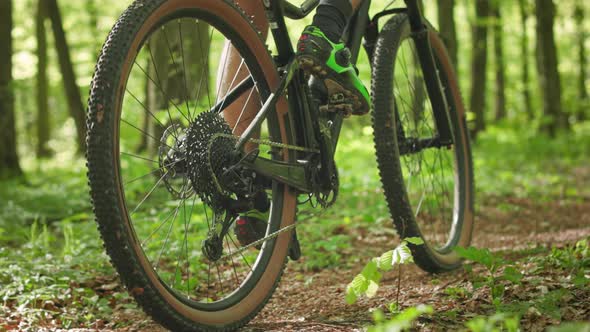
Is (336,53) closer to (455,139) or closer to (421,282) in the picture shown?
(421,282)

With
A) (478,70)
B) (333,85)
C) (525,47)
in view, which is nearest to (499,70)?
(525,47)

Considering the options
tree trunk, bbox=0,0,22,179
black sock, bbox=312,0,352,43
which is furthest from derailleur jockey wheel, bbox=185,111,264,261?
tree trunk, bbox=0,0,22,179

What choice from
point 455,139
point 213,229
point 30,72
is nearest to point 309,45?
point 213,229

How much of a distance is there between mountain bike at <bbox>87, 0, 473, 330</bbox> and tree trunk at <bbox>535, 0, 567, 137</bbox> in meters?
10.5

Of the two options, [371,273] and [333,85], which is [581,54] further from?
[371,273]

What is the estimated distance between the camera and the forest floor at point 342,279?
7.30 feet

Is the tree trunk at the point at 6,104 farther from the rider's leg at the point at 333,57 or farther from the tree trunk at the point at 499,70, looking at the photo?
the tree trunk at the point at 499,70

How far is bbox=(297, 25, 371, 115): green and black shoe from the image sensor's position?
2498 millimetres

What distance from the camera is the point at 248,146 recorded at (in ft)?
7.94

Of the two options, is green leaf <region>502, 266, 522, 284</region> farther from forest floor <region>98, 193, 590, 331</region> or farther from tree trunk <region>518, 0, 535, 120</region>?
tree trunk <region>518, 0, 535, 120</region>

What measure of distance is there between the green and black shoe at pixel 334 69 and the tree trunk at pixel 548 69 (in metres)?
11.6

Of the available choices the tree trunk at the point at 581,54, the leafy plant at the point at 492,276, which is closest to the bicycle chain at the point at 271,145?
the leafy plant at the point at 492,276

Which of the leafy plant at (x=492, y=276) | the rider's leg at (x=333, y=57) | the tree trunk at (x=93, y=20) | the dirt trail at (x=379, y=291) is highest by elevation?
the tree trunk at (x=93, y=20)

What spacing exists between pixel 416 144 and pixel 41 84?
14.7 metres
